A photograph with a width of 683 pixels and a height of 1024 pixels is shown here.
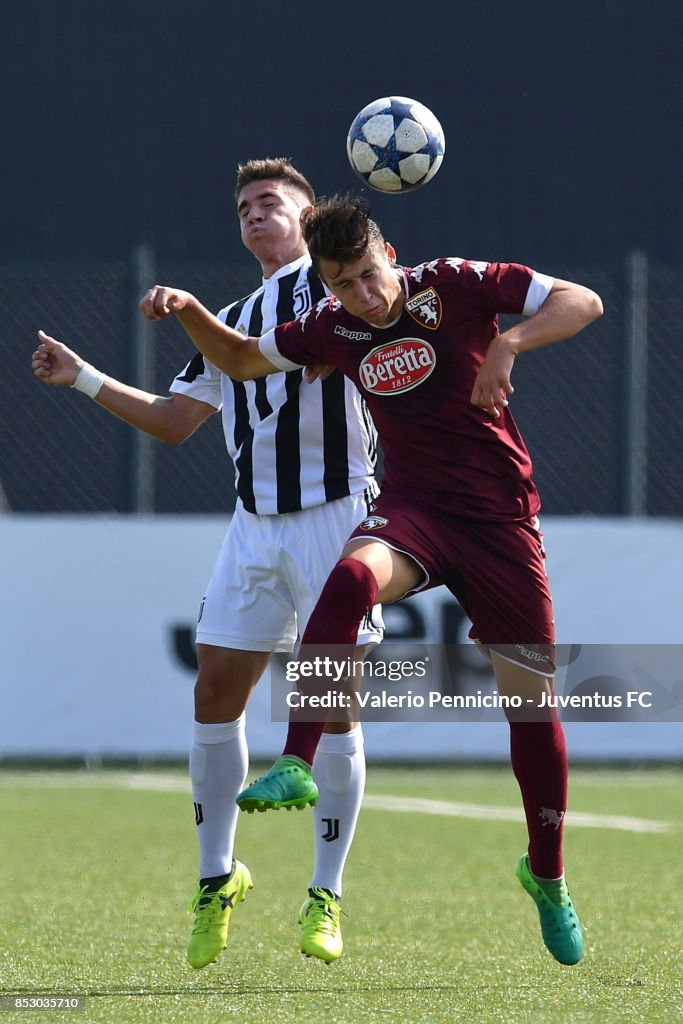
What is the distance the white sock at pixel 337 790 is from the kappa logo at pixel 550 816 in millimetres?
606

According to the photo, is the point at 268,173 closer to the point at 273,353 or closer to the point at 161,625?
the point at 273,353

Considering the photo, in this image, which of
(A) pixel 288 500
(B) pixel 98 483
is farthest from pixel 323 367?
(B) pixel 98 483

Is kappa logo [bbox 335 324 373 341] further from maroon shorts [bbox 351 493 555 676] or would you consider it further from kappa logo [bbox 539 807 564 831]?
kappa logo [bbox 539 807 564 831]

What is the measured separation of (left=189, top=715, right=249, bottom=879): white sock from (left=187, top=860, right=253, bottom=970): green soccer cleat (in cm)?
9

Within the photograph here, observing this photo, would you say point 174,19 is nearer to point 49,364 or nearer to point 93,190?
point 93,190

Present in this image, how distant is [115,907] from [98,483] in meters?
6.41

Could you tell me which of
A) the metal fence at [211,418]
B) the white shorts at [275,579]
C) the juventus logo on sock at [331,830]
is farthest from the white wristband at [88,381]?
the metal fence at [211,418]

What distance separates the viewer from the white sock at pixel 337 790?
493 cm

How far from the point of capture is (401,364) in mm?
4570

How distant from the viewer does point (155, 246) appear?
523 inches

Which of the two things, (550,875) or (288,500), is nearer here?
(550,875)

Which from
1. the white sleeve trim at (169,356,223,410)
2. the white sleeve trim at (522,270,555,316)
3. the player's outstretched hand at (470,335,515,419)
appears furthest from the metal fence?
the player's outstretched hand at (470,335,515,419)

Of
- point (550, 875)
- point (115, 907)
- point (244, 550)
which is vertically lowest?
point (115, 907)

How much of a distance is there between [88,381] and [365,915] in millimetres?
2027
